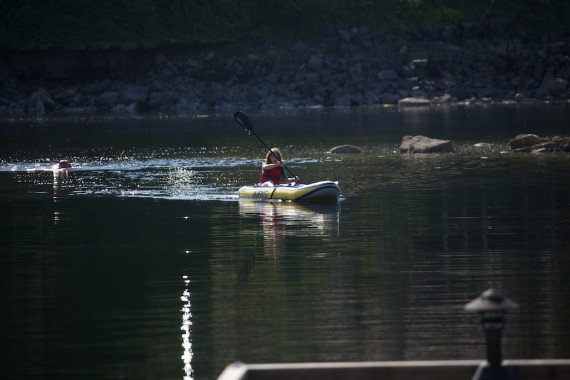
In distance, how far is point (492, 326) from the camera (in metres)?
9.30

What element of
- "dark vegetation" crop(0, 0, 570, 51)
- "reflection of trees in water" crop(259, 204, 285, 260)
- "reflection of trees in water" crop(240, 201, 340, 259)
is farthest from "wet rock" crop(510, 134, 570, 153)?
"dark vegetation" crop(0, 0, 570, 51)

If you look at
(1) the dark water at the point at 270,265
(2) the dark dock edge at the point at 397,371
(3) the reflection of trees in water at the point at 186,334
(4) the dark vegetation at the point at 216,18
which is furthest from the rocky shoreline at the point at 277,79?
(2) the dark dock edge at the point at 397,371

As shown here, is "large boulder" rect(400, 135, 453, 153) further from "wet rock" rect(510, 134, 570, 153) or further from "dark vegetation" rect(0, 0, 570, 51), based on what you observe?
"dark vegetation" rect(0, 0, 570, 51)

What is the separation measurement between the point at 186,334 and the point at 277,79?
3017 inches

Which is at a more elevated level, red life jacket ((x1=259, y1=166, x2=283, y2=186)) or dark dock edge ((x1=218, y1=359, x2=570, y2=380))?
red life jacket ((x1=259, y1=166, x2=283, y2=186))

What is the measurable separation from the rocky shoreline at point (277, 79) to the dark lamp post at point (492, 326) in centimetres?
7812

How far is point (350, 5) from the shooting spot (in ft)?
332

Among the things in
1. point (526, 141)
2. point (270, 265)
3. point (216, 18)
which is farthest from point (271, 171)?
point (216, 18)

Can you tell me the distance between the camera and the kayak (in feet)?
95.9

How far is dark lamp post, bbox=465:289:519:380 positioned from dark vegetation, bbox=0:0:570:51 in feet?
274

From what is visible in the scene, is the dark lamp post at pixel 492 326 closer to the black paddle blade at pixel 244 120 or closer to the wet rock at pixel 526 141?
the black paddle blade at pixel 244 120

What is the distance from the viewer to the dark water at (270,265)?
14039 mm

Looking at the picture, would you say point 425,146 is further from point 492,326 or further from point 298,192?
point 492,326

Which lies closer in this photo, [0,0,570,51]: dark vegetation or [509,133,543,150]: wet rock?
[509,133,543,150]: wet rock
